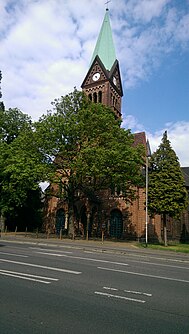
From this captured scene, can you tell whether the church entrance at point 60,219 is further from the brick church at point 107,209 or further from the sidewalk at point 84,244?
the sidewalk at point 84,244

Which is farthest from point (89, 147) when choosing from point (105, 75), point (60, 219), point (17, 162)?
point (105, 75)

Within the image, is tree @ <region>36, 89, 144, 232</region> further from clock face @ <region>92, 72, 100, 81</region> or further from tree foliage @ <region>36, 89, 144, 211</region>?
clock face @ <region>92, 72, 100, 81</region>

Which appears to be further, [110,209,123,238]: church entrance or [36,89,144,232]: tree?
[110,209,123,238]: church entrance

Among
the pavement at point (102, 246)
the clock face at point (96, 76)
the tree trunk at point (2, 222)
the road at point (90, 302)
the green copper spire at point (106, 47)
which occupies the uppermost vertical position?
the green copper spire at point (106, 47)

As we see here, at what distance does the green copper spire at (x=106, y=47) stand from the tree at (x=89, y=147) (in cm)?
2380

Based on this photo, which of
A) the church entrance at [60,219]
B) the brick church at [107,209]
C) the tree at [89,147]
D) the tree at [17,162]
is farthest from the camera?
the church entrance at [60,219]

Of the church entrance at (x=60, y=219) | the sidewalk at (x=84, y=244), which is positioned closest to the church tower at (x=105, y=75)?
the church entrance at (x=60, y=219)

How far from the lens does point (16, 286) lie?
7434mm

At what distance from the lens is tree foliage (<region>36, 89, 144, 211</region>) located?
25.0 meters

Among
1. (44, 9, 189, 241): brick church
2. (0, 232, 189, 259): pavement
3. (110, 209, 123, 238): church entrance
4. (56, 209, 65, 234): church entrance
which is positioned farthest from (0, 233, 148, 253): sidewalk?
(56, 209, 65, 234): church entrance

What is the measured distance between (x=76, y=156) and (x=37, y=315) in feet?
72.3

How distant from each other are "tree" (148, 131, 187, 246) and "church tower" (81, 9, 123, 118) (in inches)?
826

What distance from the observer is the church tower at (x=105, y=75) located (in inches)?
1895

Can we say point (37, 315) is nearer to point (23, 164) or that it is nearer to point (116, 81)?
point (23, 164)
